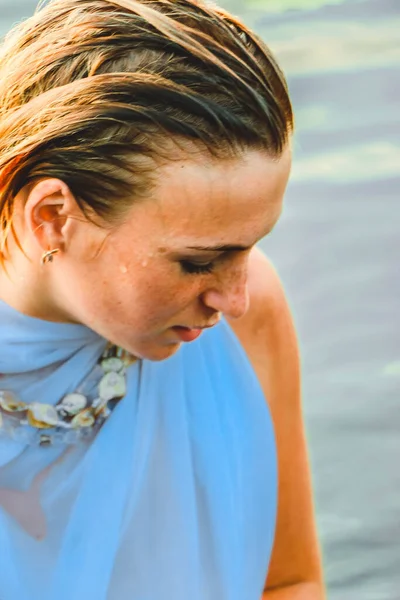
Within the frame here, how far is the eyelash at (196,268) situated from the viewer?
1020 mm

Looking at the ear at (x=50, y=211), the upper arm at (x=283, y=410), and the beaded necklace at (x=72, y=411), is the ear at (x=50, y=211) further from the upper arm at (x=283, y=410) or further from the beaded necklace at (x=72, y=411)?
the upper arm at (x=283, y=410)

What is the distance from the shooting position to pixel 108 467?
1.19m

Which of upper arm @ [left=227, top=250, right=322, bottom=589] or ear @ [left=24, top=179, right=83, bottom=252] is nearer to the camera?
ear @ [left=24, top=179, right=83, bottom=252]

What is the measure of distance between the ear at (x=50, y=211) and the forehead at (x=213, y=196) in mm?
66

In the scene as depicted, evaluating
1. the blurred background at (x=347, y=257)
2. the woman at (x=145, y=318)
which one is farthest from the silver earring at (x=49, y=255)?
the blurred background at (x=347, y=257)

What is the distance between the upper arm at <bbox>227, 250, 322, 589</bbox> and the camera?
1.28 m

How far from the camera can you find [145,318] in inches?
41.4

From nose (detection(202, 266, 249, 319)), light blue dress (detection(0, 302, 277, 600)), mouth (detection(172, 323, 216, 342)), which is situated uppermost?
nose (detection(202, 266, 249, 319))

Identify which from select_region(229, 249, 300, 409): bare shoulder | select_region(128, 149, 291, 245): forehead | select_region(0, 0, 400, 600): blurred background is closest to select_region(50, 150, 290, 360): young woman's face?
select_region(128, 149, 291, 245): forehead

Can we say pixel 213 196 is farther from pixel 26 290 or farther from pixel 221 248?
pixel 26 290

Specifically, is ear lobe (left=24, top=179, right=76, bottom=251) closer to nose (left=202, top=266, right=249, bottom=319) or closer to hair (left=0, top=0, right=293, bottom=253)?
hair (left=0, top=0, right=293, bottom=253)

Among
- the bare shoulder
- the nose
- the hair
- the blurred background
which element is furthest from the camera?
the blurred background

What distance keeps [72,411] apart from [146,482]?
129 millimetres

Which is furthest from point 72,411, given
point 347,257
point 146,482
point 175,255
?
point 347,257
